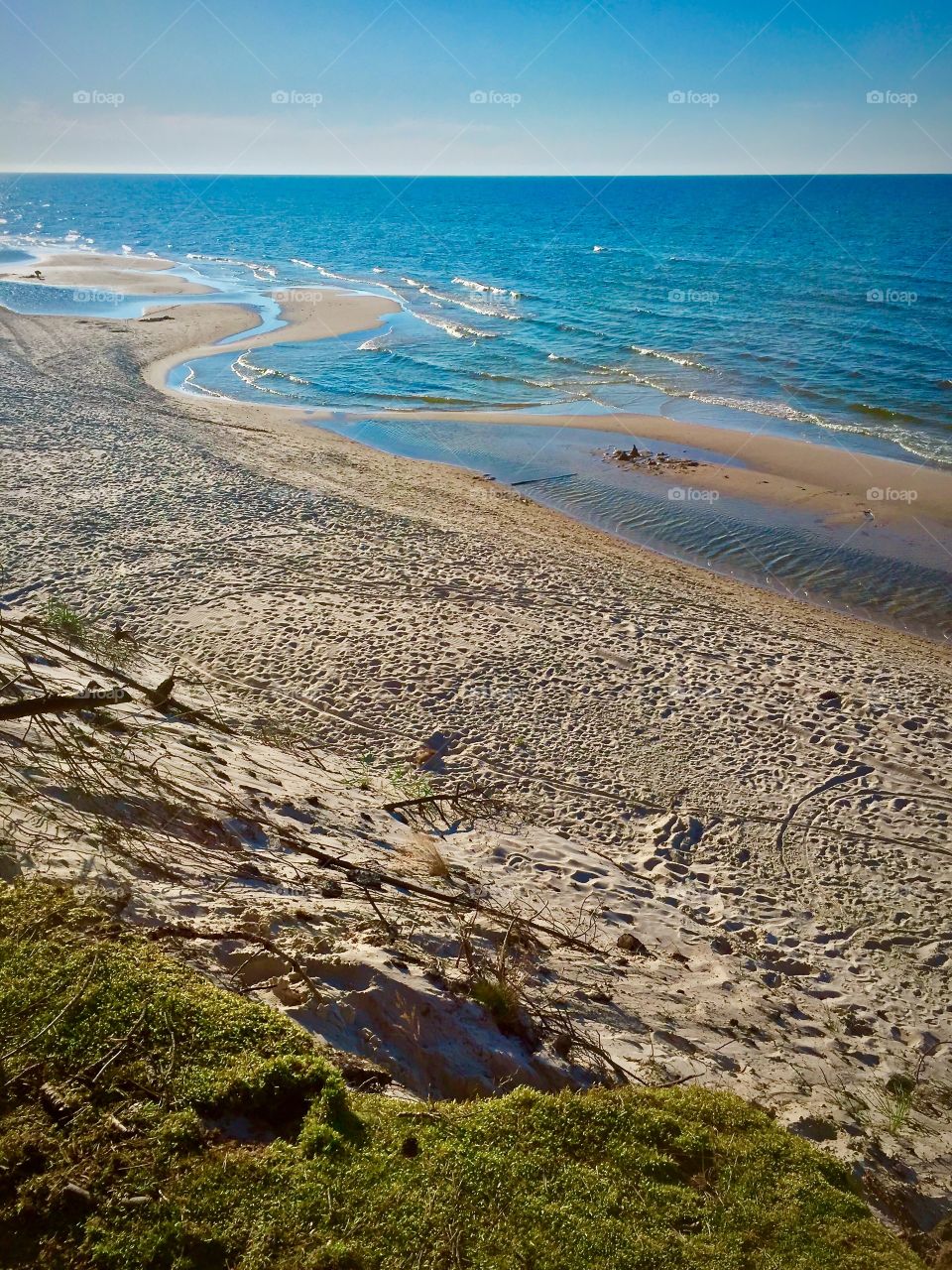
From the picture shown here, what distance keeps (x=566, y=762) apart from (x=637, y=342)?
92.1 ft

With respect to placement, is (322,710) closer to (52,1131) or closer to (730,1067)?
(730,1067)

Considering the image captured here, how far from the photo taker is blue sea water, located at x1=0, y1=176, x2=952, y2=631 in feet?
56.7

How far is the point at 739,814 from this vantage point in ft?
23.5

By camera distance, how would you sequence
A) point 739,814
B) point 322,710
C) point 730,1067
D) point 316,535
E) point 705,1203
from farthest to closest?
point 316,535 < point 322,710 < point 739,814 < point 730,1067 < point 705,1203

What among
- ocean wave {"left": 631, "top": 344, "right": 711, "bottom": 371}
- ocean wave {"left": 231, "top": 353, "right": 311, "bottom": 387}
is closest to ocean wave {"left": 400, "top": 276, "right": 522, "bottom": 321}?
ocean wave {"left": 631, "top": 344, "right": 711, "bottom": 371}

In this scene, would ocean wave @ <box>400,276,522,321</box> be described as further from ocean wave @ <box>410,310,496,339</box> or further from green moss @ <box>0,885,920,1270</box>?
green moss @ <box>0,885,920,1270</box>

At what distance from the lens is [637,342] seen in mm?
32125

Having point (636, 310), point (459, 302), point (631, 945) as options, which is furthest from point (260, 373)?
point (631, 945)

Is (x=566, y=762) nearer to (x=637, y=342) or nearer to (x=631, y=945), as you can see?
(x=631, y=945)

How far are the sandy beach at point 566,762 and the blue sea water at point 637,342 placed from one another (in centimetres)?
316

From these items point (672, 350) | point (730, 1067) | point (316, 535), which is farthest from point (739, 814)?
point (672, 350)

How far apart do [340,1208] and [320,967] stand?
4.16ft

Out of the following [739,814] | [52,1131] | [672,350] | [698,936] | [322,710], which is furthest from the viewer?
[672,350]

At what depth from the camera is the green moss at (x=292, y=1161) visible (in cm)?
209
